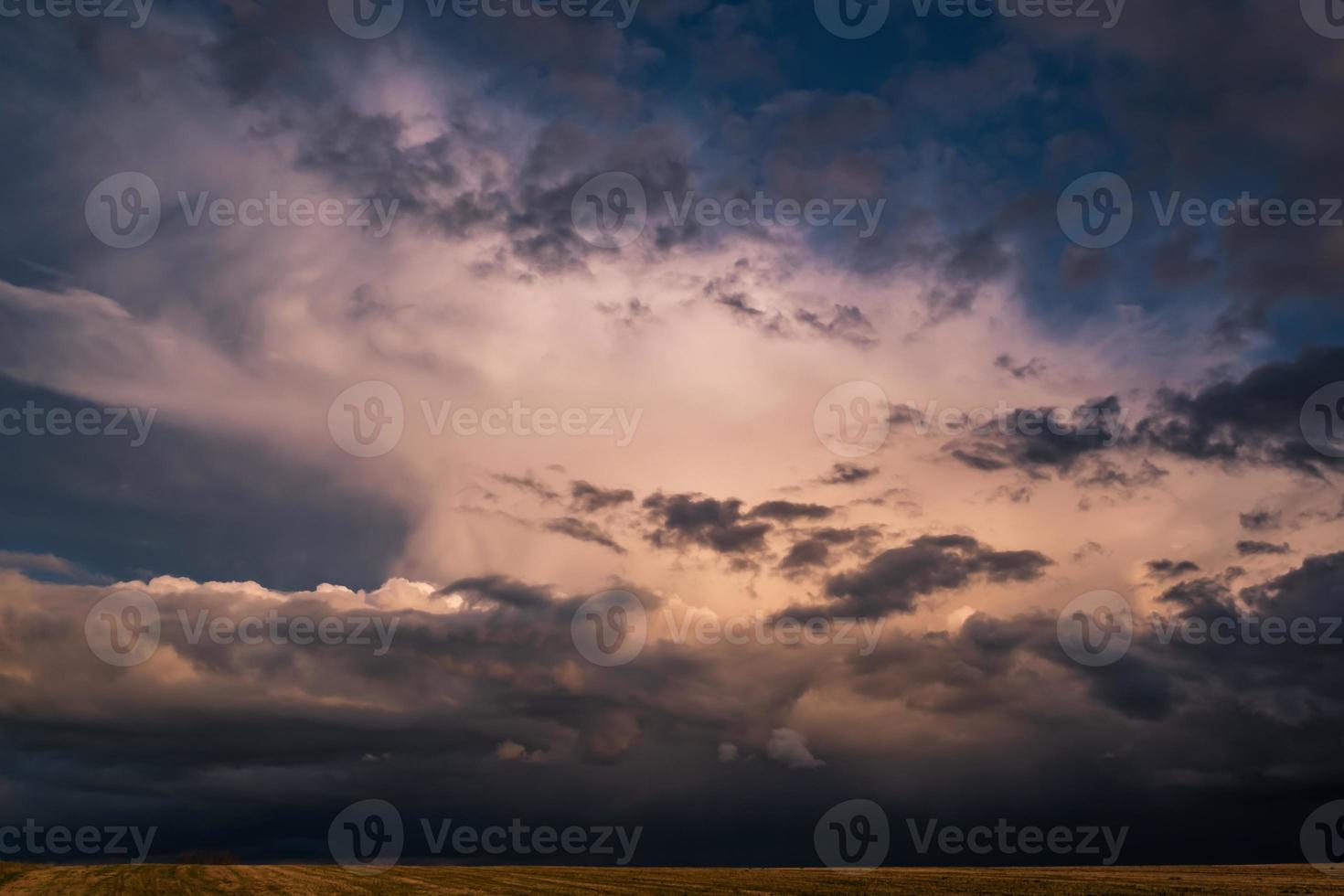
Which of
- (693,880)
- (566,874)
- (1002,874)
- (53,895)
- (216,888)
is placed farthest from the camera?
(566,874)

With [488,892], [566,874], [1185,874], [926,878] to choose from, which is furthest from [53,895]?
[1185,874]

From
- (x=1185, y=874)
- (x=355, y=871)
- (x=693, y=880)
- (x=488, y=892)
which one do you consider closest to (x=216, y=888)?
(x=488, y=892)

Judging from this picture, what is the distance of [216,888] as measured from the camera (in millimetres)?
78062

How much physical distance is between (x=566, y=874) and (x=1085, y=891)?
196ft

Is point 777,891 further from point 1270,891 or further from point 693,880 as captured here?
point 1270,891

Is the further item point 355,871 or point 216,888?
point 355,871

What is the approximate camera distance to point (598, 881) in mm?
97625

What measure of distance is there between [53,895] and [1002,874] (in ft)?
286

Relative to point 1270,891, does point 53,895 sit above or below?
below

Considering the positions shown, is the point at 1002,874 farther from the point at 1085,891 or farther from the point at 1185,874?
the point at 1085,891

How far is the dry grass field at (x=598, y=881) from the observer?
77.2 metres

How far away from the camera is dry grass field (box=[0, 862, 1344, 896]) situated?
7719 cm

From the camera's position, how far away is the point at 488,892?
8238cm

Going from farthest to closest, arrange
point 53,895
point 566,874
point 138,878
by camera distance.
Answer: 1. point 566,874
2. point 138,878
3. point 53,895
